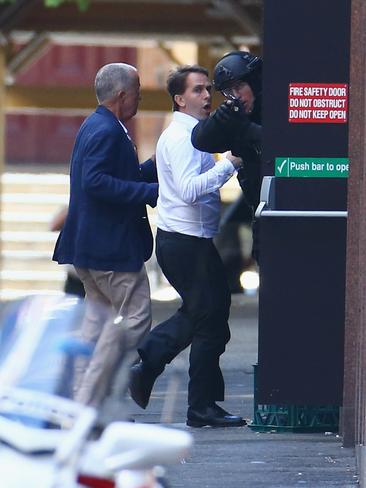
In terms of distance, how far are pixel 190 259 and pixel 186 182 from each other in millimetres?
401

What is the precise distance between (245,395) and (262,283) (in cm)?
198

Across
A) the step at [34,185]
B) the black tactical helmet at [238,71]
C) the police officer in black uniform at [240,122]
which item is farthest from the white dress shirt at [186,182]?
the step at [34,185]

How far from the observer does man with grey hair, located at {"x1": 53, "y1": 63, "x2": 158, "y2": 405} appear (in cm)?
799

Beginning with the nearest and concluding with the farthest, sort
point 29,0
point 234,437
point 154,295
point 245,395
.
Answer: point 234,437
point 245,395
point 29,0
point 154,295

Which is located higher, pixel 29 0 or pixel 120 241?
pixel 29 0

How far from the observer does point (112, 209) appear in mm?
8125

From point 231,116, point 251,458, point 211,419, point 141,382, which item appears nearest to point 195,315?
point 141,382

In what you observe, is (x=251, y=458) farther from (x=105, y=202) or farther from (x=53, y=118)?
(x=53, y=118)

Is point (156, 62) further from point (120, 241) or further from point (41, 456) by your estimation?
point (41, 456)

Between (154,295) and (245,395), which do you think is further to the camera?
(154,295)

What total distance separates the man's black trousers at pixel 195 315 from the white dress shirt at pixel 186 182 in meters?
0.07

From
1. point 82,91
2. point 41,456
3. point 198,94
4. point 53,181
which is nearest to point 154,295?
point 82,91

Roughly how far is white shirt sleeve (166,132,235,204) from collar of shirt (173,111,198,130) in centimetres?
13

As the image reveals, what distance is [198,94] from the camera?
8.33 meters
